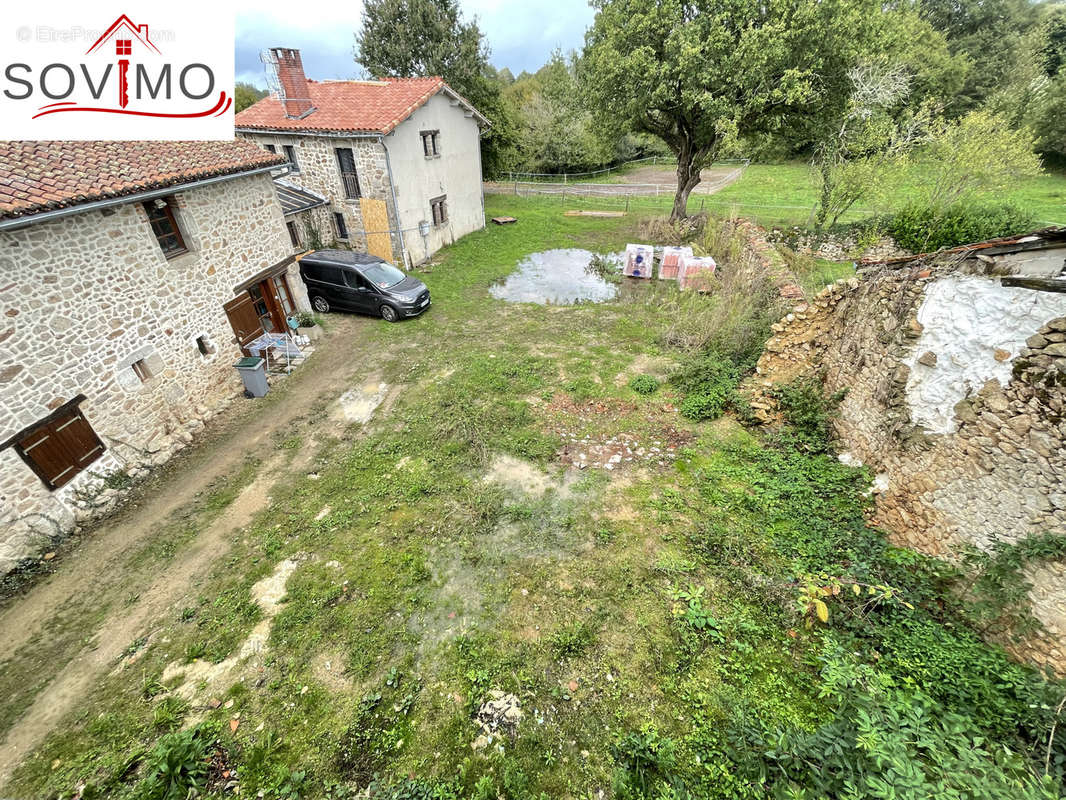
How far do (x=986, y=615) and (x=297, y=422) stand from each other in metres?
11.5

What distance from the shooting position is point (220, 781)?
410 centimetres

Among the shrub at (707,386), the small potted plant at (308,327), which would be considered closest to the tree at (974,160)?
the shrub at (707,386)

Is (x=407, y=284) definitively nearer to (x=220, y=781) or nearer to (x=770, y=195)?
(x=220, y=781)

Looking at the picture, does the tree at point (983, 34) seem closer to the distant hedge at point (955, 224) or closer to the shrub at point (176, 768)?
the distant hedge at point (955, 224)

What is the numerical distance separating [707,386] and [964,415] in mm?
4448

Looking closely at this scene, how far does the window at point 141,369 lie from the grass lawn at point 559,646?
322 cm

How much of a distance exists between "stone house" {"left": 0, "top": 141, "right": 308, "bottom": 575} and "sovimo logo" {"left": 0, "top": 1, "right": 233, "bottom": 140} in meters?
0.40

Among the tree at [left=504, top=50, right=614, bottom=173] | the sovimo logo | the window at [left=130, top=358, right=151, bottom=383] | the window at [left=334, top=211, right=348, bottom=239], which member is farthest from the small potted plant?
the tree at [left=504, top=50, right=614, bottom=173]

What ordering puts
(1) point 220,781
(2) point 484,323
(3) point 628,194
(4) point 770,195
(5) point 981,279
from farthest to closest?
(3) point 628,194 < (4) point 770,195 < (2) point 484,323 < (5) point 981,279 < (1) point 220,781

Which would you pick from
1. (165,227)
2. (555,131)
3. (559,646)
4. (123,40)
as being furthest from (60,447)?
(555,131)

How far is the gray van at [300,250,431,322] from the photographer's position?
43.9 ft

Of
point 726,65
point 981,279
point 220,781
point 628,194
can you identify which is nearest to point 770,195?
point 628,194

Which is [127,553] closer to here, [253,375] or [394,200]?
[253,375]

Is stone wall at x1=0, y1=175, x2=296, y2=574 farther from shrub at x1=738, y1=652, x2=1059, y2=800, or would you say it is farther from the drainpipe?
shrub at x1=738, y1=652, x2=1059, y2=800
